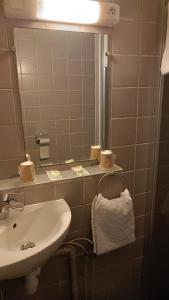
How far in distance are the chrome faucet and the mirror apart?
21 centimetres

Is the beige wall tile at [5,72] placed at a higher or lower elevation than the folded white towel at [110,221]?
higher

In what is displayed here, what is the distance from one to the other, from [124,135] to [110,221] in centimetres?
48

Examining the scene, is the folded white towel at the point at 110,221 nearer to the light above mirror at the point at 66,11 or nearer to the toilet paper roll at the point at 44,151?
the toilet paper roll at the point at 44,151

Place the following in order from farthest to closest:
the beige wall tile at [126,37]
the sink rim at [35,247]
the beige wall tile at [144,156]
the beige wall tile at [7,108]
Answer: the beige wall tile at [144,156], the beige wall tile at [126,37], the beige wall tile at [7,108], the sink rim at [35,247]

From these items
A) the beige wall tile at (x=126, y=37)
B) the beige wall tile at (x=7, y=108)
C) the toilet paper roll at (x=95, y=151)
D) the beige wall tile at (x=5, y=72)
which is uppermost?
the beige wall tile at (x=126, y=37)

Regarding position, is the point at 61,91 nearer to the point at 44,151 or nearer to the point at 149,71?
the point at 44,151

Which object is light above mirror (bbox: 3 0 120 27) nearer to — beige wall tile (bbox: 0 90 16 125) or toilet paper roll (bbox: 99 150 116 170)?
beige wall tile (bbox: 0 90 16 125)

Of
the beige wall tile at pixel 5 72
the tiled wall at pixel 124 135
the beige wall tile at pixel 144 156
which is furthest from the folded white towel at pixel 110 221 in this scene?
the beige wall tile at pixel 5 72

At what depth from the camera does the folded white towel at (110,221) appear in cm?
114

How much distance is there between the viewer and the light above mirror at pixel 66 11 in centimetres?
83

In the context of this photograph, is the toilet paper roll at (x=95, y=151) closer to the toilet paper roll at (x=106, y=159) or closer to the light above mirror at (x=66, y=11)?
the toilet paper roll at (x=106, y=159)

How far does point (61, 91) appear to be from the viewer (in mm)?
1062

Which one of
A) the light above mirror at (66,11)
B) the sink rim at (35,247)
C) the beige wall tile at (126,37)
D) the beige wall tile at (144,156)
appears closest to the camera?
the sink rim at (35,247)

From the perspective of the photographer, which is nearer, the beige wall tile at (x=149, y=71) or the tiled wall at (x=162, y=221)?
the beige wall tile at (x=149, y=71)
